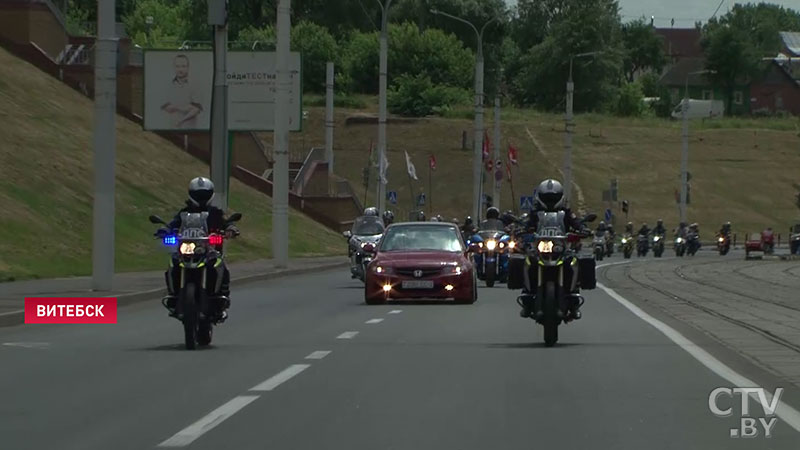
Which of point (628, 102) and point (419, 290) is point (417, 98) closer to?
point (628, 102)

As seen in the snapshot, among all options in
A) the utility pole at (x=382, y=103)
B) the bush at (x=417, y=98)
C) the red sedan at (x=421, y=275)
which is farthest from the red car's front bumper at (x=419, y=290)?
the bush at (x=417, y=98)

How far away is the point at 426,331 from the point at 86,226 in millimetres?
29492

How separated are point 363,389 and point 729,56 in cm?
15859

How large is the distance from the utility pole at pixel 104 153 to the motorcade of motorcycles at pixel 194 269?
1193cm

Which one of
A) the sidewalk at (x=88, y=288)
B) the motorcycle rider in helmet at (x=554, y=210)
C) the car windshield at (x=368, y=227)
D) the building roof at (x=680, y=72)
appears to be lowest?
the sidewalk at (x=88, y=288)

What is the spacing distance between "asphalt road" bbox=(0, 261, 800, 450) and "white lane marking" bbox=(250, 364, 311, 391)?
20mm

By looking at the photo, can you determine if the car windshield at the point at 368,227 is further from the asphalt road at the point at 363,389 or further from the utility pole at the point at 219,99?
the asphalt road at the point at 363,389

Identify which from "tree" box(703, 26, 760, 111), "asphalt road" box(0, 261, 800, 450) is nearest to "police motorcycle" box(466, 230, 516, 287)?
"asphalt road" box(0, 261, 800, 450)

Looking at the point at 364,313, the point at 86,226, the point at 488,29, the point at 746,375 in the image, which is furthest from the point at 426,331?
the point at 488,29

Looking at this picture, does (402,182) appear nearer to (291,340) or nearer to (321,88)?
(321,88)

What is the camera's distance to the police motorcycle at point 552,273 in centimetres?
1862

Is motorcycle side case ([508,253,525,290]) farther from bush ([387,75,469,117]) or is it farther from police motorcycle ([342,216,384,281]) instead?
bush ([387,75,469,117])

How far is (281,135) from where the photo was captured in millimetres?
47469

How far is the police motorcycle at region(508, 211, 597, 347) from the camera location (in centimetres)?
1862
